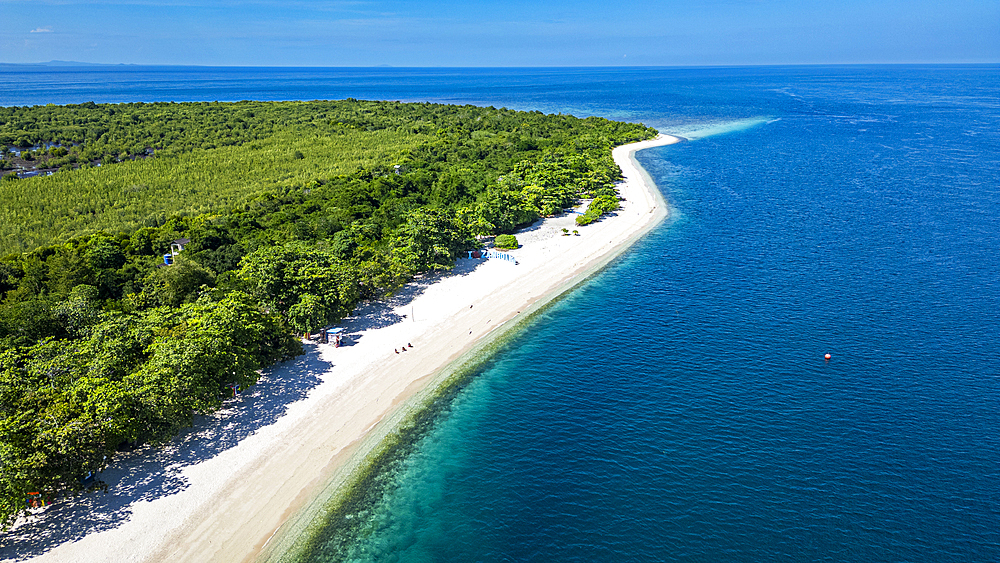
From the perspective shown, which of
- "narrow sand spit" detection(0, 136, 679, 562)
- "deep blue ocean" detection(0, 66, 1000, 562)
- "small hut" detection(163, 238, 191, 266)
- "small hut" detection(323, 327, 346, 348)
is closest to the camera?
"narrow sand spit" detection(0, 136, 679, 562)

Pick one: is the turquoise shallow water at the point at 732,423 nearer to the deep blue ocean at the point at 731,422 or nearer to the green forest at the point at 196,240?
the deep blue ocean at the point at 731,422

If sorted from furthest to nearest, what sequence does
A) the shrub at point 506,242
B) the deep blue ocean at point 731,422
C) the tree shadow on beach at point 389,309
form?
the shrub at point 506,242
the tree shadow on beach at point 389,309
the deep blue ocean at point 731,422

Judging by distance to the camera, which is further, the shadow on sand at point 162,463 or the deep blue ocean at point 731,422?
the deep blue ocean at point 731,422

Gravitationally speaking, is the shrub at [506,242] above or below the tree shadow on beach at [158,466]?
above

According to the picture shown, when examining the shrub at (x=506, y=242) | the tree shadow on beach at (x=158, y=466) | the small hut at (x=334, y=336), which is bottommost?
the tree shadow on beach at (x=158, y=466)

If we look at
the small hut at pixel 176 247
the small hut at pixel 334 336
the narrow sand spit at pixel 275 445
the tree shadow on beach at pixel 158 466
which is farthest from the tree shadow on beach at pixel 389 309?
the small hut at pixel 176 247

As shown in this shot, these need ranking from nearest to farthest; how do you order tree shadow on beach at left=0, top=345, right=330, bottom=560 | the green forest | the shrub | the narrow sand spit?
1. tree shadow on beach at left=0, top=345, right=330, bottom=560
2. the narrow sand spit
3. the green forest
4. the shrub

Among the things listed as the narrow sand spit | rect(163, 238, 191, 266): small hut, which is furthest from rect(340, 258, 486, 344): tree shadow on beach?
rect(163, 238, 191, 266): small hut

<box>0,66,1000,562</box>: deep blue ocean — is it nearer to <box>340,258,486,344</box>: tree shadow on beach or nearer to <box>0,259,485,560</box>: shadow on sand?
<box>0,259,485,560</box>: shadow on sand

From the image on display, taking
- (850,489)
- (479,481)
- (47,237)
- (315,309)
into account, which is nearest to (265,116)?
(47,237)
